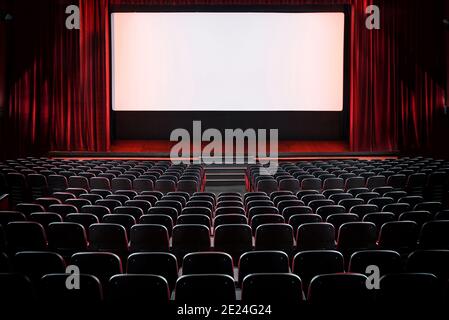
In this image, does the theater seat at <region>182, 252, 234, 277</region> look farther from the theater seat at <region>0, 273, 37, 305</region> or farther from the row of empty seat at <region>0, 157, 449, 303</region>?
the theater seat at <region>0, 273, 37, 305</region>

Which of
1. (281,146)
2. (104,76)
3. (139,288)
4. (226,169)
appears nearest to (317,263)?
(139,288)

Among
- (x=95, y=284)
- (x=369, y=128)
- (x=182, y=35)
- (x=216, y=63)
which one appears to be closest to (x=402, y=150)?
(x=369, y=128)

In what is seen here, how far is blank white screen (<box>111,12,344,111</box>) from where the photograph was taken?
61.5ft

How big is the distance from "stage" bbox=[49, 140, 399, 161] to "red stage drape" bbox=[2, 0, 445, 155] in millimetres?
504

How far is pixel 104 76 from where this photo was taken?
18.5 metres

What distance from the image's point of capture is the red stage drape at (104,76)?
1841cm

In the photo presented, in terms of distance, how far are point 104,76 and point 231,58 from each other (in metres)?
3.74

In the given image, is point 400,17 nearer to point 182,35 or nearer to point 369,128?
point 369,128

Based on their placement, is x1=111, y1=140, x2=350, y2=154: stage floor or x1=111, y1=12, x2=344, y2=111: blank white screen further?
x1=111, y1=12, x2=344, y2=111: blank white screen

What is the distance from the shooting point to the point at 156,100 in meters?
18.9

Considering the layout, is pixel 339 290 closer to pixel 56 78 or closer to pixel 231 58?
pixel 231 58

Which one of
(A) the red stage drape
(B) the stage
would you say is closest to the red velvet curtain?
(A) the red stage drape

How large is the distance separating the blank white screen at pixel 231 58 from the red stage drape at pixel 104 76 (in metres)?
0.65

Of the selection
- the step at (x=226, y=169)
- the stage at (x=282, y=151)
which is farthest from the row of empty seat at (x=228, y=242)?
the stage at (x=282, y=151)
